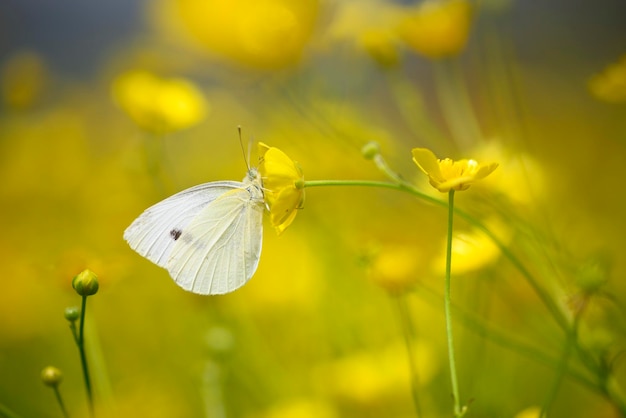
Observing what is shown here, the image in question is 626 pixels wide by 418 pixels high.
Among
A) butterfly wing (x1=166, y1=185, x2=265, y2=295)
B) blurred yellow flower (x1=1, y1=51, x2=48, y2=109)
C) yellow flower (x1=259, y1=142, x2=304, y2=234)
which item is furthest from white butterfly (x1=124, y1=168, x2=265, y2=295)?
blurred yellow flower (x1=1, y1=51, x2=48, y2=109)

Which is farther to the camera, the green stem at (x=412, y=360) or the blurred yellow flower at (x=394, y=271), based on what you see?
the blurred yellow flower at (x=394, y=271)

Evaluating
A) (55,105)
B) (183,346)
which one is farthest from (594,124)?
(55,105)

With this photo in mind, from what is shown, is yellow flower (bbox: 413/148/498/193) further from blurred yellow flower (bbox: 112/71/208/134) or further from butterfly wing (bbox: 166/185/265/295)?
blurred yellow flower (bbox: 112/71/208/134)

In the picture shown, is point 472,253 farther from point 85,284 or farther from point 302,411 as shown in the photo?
point 85,284

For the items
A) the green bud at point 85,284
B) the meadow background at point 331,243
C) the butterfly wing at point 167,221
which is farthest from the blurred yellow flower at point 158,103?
the green bud at point 85,284

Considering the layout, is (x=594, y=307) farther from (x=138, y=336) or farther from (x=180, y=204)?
(x=138, y=336)

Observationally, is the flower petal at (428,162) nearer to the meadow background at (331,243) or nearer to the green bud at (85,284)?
the meadow background at (331,243)

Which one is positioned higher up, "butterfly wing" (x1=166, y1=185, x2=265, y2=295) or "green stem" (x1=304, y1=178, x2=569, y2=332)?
"butterfly wing" (x1=166, y1=185, x2=265, y2=295)
